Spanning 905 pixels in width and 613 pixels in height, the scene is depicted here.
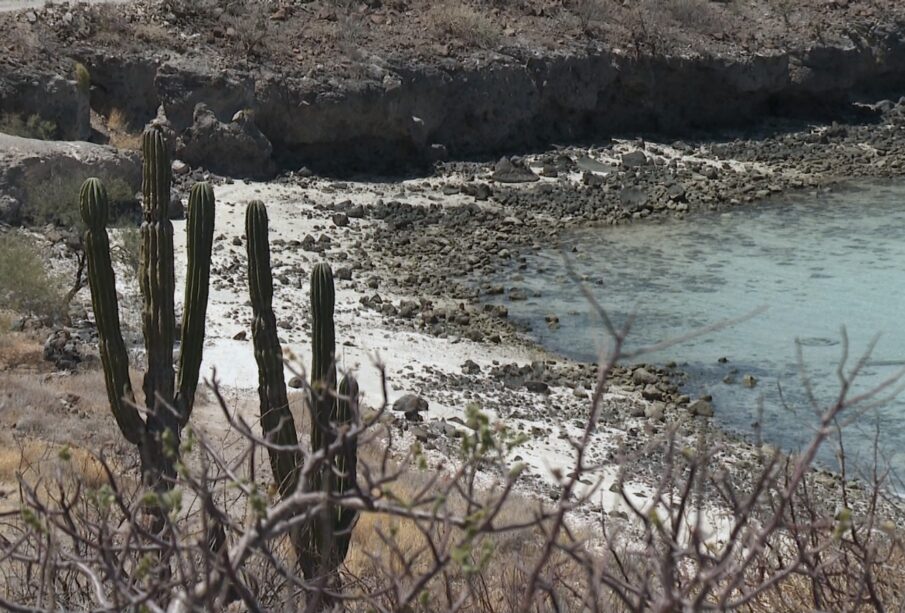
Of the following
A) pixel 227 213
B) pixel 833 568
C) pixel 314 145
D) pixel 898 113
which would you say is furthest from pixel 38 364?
pixel 898 113

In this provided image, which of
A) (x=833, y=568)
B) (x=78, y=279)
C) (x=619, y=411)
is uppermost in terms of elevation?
(x=833, y=568)

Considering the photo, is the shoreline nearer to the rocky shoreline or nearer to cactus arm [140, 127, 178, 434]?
the rocky shoreline

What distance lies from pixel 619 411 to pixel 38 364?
6.94 metres

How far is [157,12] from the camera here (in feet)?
90.0

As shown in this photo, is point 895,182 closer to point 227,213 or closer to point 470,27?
point 470,27

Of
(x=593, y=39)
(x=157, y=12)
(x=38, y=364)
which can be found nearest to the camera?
(x=38, y=364)

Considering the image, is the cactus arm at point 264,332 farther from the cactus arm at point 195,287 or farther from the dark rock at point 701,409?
the dark rock at point 701,409

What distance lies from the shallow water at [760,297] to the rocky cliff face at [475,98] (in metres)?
5.92

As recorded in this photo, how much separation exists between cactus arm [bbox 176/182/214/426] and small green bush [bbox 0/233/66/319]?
8.19 m

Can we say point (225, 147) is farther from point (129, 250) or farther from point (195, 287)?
point (195, 287)

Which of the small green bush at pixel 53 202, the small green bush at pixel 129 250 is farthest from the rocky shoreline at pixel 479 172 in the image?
the small green bush at pixel 129 250

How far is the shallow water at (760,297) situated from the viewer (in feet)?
51.9

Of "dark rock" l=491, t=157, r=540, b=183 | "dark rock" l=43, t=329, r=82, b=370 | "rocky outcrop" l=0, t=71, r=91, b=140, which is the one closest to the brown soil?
"rocky outcrop" l=0, t=71, r=91, b=140

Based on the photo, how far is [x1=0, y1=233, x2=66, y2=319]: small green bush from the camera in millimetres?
15336
